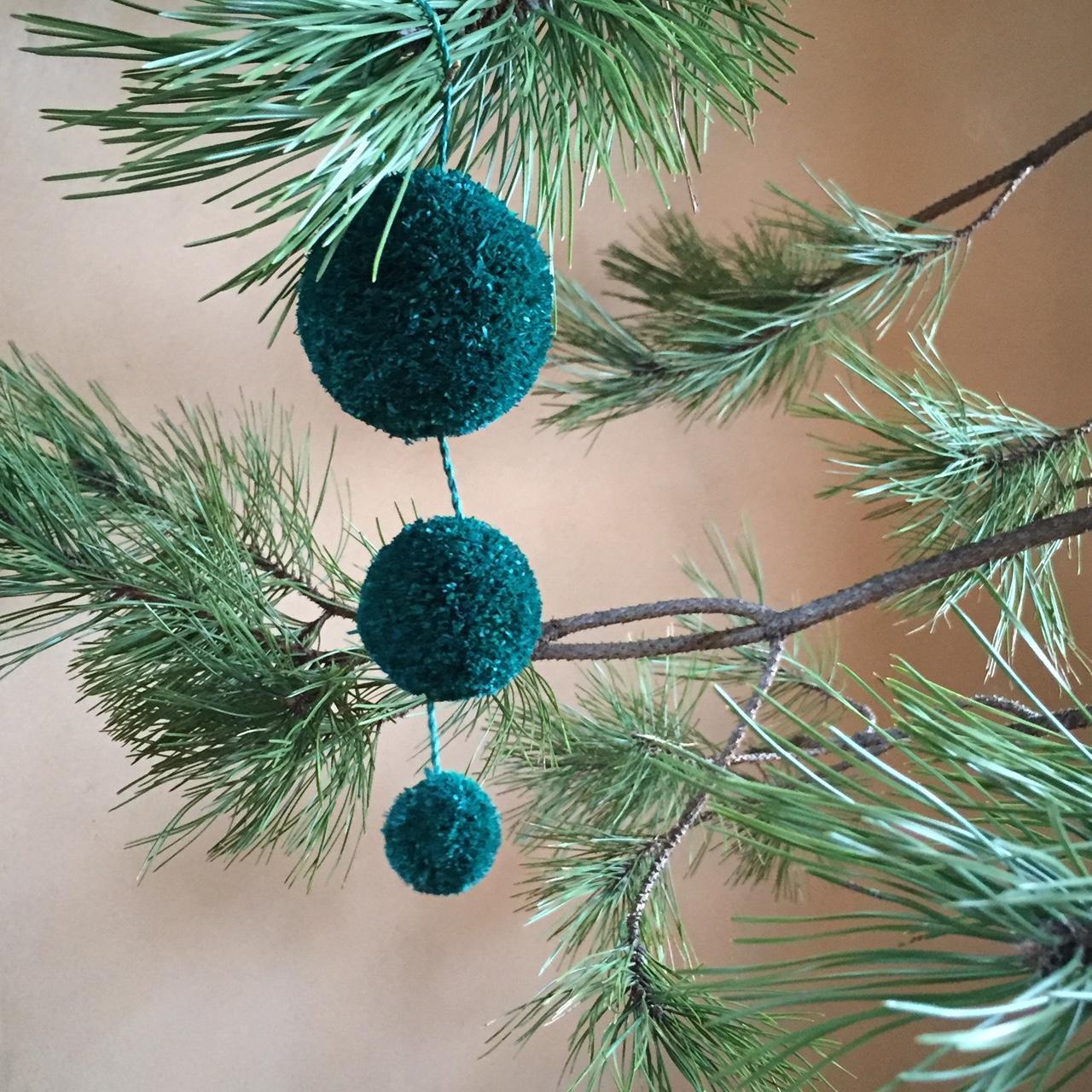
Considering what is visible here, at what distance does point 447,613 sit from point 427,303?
85 mm

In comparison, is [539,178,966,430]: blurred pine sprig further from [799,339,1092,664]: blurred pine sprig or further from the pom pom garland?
the pom pom garland

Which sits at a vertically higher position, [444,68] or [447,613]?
[444,68]

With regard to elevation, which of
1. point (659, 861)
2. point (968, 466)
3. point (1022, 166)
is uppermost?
point (1022, 166)

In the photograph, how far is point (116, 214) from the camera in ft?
2.28

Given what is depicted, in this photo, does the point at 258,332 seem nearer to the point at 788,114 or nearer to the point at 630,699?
the point at 630,699

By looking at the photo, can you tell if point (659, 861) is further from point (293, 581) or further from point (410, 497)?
point (410, 497)

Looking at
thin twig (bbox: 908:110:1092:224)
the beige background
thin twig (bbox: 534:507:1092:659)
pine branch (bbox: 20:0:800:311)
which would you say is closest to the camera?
pine branch (bbox: 20:0:800:311)

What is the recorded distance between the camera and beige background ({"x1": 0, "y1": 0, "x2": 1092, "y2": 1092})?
69cm

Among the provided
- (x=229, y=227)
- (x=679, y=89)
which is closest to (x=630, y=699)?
(x=679, y=89)

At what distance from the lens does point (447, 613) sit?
0.26 m

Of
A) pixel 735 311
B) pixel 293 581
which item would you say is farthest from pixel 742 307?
pixel 293 581

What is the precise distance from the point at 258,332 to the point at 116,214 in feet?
0.42

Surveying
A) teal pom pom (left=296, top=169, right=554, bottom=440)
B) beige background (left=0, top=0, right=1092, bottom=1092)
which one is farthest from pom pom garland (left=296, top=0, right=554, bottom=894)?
beige background (left=0, top=0, right=1092, bottom=1092)

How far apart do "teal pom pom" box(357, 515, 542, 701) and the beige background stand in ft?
1.71
